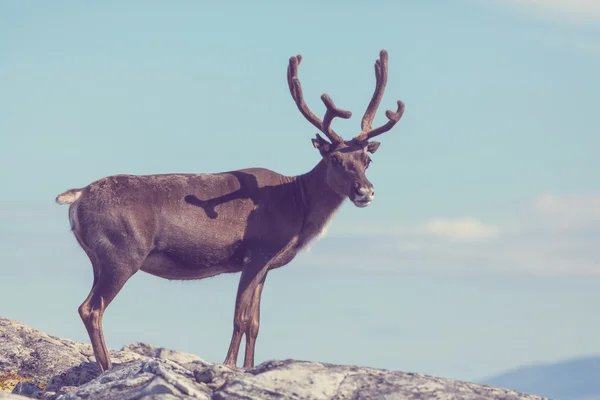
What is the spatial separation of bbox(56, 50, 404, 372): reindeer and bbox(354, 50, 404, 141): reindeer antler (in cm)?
3

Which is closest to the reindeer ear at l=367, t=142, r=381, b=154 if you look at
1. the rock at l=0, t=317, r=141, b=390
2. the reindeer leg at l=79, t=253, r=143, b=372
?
the reindeer leg at l=79, t=253, r=143, b=372

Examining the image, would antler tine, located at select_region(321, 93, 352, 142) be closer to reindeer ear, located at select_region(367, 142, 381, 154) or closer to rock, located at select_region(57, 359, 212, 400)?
reindeer ear, located at select_region(367, 142, 381, 154)

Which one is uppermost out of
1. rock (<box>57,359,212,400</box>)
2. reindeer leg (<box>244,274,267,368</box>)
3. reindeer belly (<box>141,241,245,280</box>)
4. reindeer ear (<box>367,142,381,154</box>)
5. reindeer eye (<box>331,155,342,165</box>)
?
reindeer ear (<box>367,142,381,154</box>)

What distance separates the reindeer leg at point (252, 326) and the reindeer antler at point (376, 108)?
Answer: 3.76 meters

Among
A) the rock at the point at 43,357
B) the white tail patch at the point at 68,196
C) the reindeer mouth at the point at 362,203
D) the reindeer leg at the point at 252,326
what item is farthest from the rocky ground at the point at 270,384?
the reindeer mouth at the point at 362,203

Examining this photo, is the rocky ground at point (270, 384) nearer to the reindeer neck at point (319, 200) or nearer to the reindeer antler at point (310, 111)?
the reindeer neck at point (319, 200)

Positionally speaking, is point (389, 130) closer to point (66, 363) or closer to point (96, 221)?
point (96, 221)

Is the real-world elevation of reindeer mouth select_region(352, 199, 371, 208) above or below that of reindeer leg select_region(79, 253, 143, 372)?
above

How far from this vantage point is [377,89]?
66.4ft

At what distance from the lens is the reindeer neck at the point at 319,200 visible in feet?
62.1

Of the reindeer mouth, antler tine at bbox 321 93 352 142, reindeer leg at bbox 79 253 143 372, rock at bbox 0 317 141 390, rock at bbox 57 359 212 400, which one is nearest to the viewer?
rock at bbox 57 359 212 400

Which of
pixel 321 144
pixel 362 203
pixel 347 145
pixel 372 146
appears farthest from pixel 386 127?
pixel 362 203

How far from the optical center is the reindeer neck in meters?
18.9

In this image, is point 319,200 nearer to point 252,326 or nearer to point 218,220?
point 218,220
